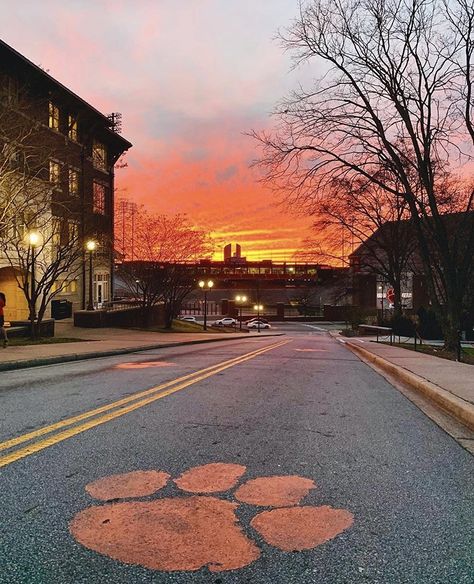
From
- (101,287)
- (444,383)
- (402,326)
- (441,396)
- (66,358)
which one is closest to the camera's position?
(441,396)

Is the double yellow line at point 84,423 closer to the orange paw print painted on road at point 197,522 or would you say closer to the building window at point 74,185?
the orange paw print painted on road at point 197,522

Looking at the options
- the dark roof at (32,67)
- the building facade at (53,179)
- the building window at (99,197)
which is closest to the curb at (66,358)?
the building facade at (53,179)

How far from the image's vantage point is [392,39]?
1880 cm

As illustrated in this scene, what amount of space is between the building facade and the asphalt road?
495 inches

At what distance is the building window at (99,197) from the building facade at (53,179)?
0.27 feet

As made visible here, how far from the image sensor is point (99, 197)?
4181 cm

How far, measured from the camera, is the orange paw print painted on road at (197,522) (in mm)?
2982

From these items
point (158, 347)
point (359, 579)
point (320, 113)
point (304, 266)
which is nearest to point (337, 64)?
point (320, 113)

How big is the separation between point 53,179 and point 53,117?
1002 cm

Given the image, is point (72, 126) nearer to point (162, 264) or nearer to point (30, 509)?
point (162, 264)

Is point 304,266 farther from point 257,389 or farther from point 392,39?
point 257,389

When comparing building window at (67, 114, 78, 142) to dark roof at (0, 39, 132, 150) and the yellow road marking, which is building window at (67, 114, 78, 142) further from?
the yellow road marking

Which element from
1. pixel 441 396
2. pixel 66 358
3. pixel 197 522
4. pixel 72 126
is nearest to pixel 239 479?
pixel 197 522

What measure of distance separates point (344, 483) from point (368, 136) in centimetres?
1868
